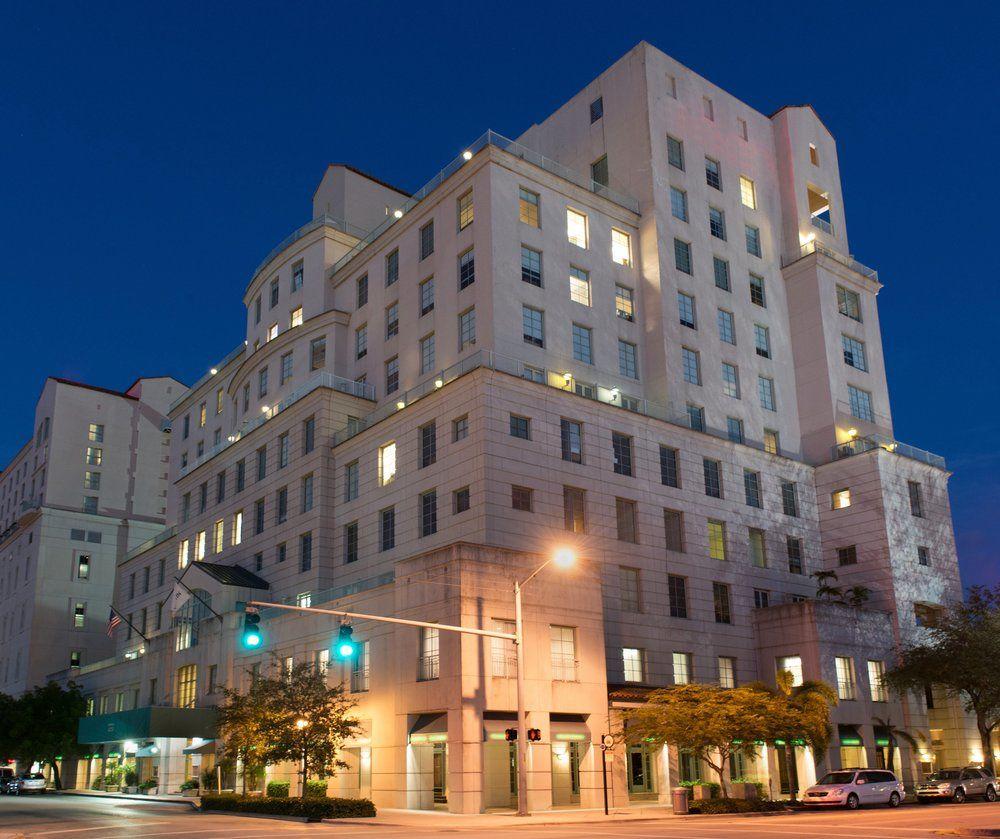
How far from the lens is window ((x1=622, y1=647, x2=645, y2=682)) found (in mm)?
54062

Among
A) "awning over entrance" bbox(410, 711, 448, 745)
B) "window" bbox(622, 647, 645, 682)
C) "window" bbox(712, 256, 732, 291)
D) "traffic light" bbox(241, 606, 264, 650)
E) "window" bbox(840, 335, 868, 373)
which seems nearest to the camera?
"traffic light" bbox(241, 606, 264, 650)

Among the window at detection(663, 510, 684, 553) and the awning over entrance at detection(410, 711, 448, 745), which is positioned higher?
the window at detection(663, 510, 684, 553)

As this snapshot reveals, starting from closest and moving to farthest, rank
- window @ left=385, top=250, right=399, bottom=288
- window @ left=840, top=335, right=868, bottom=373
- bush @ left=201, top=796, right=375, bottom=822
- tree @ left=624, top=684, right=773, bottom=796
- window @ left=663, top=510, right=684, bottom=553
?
bush @ left=201, top=796, right=375, bottom=822, tree @ left=624, top=684, right=773, bottom=796, window @ left=663, top=510, right=684, bottom=553, window @ left=385, top=250, right=399, bottom=288, window @ left=840, top=335, right=868, bottom=373

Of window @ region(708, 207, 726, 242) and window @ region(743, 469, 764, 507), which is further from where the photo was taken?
window @ region(708, 207, 726, 242)

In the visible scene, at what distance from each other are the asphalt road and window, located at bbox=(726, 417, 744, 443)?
2839cm

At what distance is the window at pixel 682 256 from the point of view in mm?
66438

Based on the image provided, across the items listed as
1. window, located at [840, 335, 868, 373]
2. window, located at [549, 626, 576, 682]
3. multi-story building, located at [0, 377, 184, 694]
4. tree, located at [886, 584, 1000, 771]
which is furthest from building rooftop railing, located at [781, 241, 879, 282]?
multi-story building, located at [0, 377, 184, 694]

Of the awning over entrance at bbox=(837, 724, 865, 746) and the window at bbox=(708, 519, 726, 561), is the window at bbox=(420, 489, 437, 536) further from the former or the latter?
the awning over entrance at bbox=(837, 724, 865, 746)

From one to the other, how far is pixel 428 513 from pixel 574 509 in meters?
7.87

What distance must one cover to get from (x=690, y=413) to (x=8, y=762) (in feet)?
232

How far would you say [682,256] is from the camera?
6681 cm

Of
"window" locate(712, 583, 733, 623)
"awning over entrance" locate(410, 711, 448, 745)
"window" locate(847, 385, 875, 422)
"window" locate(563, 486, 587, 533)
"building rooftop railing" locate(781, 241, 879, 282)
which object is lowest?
"awning over entrance" locate(410, 711, 448, 745)

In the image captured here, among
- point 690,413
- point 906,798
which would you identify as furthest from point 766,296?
point 906,798

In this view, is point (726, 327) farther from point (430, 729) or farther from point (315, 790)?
point (315, 790)
